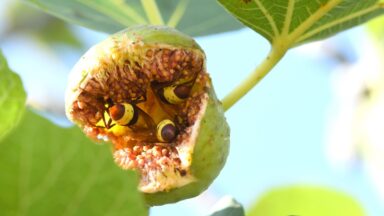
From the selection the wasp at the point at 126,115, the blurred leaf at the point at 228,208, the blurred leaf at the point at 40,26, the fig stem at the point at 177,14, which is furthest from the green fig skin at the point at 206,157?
the blurred leaf at the point at 40,26

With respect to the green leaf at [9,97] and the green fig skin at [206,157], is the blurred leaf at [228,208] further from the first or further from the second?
the green leaf at [9,97]

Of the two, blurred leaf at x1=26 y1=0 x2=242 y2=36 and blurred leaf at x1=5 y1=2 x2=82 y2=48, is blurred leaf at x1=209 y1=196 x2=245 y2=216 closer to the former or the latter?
blurred leaf at x1=26 y1=0 x2=242 y2=36

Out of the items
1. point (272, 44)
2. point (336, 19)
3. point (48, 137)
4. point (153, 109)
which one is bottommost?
point (48, 137)

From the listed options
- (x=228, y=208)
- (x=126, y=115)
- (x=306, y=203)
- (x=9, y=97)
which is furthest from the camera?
(x=306, y=203)

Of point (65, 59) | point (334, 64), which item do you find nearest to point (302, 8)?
point (334, 64)

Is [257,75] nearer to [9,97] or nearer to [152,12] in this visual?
[152,12]

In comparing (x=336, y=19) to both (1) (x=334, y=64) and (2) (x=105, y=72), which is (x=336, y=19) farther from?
(1) (x=334, y=64)

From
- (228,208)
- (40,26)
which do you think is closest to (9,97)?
(228,208)

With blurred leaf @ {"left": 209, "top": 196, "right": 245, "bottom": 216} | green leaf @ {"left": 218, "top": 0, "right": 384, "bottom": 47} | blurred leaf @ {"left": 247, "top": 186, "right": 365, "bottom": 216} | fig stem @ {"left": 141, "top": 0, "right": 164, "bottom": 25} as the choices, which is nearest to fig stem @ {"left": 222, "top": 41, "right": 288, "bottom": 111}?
green leaf @ {"left": 218, "top": 0, "right": 384, "bottom": 47}
